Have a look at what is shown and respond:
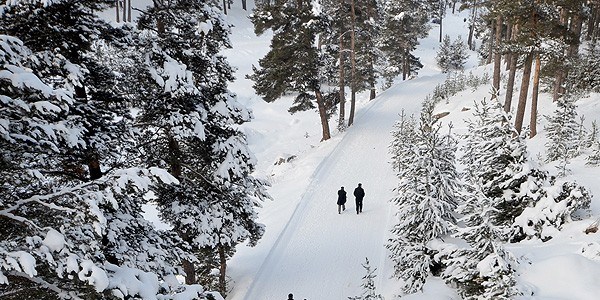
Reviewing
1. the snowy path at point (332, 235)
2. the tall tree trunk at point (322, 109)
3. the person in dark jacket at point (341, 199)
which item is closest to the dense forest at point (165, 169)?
the snowy path at point (332, 235)

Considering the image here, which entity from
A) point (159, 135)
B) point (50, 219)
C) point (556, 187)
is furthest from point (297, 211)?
point (50, 219)

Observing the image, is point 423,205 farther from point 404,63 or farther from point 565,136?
point 404,63

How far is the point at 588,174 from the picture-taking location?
13.1 metres

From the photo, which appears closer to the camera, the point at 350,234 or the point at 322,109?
the point at 350,234

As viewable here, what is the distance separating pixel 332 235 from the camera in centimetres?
1595

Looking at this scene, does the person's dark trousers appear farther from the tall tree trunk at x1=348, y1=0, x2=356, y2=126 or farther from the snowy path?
the tall tree trunk at x1=348, y1=0, x2=356, y2=126

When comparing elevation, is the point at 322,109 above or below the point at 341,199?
above

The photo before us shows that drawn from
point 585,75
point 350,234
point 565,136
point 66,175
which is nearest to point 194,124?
point 66,175

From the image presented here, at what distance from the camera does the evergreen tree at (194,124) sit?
9.33 m

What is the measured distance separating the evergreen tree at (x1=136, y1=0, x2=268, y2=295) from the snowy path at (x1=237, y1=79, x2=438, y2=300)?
109 inches

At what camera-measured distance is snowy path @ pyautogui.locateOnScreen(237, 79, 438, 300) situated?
13133 mm

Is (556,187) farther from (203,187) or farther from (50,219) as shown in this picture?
(50,219)

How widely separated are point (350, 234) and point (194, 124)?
8.87 meters

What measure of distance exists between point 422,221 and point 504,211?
2.16m
